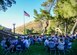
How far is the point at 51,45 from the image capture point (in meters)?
23.6

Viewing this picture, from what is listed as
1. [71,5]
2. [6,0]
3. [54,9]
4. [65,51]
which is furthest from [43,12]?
[65,51]

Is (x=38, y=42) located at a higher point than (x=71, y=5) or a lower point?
lower

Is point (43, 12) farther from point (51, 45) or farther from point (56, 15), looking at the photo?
point (51, 45)

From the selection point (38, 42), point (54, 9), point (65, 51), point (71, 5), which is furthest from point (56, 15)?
point (65, 51)

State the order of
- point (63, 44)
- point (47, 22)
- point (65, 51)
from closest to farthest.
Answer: point (63, 44) → point (65, 51) → point (47, 22)

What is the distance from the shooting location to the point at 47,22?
77750 mm

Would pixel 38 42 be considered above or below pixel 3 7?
below

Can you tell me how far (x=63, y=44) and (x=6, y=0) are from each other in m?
24.5

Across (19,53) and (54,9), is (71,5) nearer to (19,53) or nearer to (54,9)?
(54,9)

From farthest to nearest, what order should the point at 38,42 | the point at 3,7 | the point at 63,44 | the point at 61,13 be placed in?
the point at 61,13
the point at 3,7
the point at 38,42
the point at 63,44

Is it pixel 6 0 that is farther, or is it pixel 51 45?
pixel 6 0

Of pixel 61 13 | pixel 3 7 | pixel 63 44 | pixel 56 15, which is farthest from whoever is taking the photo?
pixel 56 15

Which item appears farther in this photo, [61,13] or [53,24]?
[53,24]

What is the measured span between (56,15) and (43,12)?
431 cm
